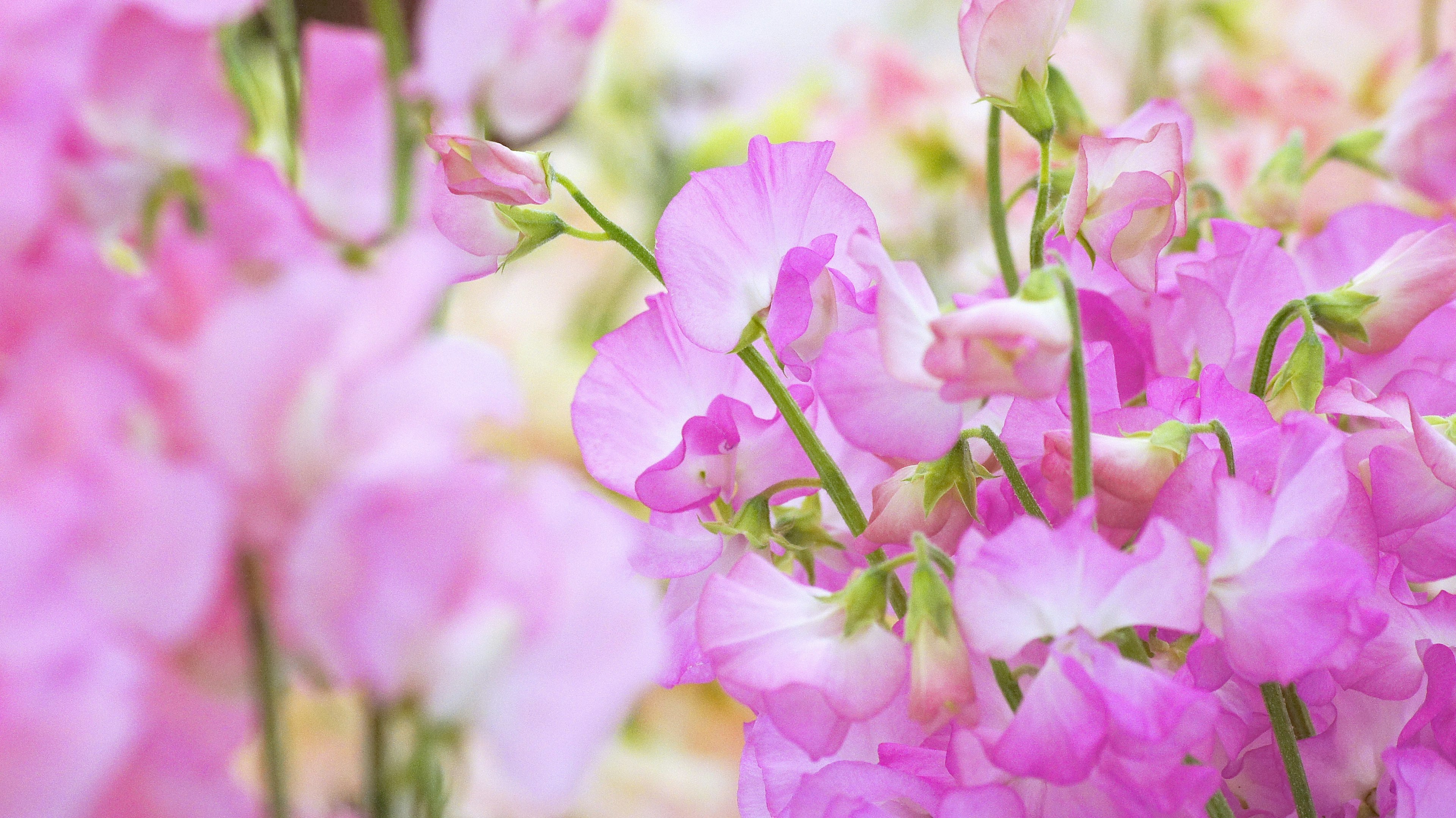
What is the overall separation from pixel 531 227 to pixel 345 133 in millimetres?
47

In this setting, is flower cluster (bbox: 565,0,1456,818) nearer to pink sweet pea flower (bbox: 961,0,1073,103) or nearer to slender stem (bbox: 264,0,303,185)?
pink sweet pea flower (bbox: 961,0,1073,103)

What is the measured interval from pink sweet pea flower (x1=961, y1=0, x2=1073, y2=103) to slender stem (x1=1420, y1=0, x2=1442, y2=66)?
41cm

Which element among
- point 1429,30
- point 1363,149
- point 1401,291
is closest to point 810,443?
point 1401,291

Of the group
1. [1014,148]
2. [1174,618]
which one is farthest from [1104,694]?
[1014,148]

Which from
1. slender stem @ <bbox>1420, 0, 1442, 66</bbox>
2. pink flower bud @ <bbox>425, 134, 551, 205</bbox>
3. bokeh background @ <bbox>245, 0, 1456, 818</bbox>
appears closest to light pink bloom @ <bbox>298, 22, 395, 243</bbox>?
pink flower bud @ <bbox>425, 134, 551, 205</bbox>

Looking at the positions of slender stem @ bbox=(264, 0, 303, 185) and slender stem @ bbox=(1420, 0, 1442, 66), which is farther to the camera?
slender stem @ bbox=(1420, 0, 1442, 66)

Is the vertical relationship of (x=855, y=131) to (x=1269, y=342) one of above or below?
below

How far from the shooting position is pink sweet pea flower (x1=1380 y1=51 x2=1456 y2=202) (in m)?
0.37

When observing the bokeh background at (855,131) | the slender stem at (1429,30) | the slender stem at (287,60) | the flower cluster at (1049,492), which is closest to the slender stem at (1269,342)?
the flower cluster at (1049,492)

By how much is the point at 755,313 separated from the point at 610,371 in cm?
3

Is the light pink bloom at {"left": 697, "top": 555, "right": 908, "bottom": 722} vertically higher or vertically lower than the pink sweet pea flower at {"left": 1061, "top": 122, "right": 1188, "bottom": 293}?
lower

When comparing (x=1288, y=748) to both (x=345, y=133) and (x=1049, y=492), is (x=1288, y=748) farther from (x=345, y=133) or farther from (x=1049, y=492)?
(x=345, y=133)

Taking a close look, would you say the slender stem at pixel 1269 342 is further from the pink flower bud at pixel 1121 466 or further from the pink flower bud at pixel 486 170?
→ the pink flower bud at pixel 486 170

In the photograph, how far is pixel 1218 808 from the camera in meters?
0.23
